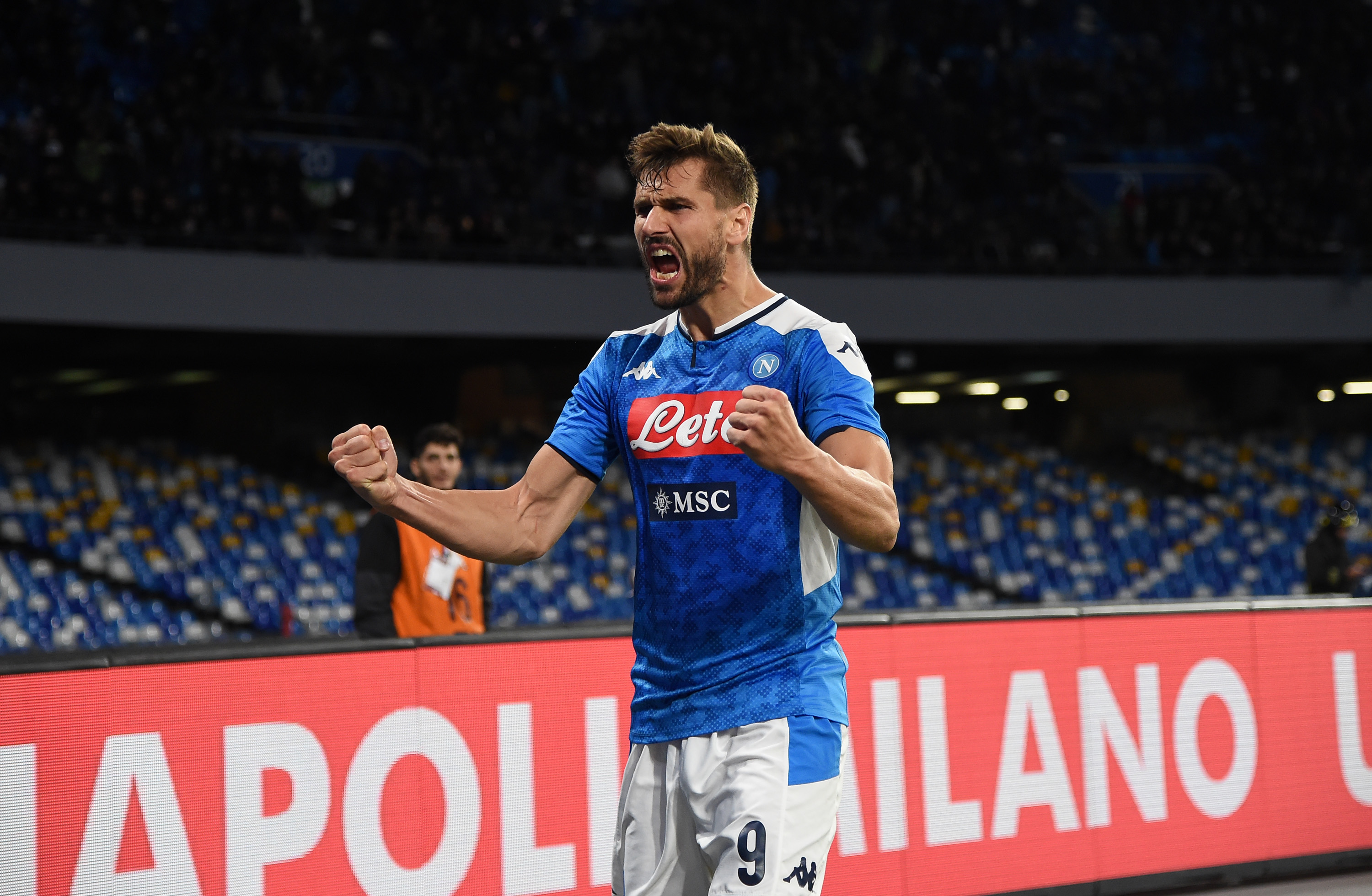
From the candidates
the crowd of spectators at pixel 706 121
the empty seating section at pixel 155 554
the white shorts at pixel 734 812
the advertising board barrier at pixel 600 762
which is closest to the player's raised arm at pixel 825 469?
the white shorts at pixel 734 812

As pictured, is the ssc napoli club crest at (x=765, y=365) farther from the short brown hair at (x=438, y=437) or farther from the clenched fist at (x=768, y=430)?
the short brown hair at (x=438, y=437)

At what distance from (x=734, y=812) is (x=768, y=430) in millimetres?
832

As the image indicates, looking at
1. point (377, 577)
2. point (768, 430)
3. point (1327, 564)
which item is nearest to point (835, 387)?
point (768, 430)

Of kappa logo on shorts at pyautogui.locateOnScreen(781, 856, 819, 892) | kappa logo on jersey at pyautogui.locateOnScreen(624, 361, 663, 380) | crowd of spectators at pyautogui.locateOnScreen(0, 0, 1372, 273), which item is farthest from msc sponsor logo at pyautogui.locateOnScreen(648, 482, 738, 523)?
crowd of spectators at pyautogui.locateOnScreen(0, 0, 1372, 273)

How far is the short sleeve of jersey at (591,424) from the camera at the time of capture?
2883 millimetres

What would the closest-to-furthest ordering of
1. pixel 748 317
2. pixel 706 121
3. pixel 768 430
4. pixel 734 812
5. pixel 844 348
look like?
1. pixel 768 430
2. pixel 734 812
3. pixel 844 348
4. pixel 748 317
5. pixel 706 121

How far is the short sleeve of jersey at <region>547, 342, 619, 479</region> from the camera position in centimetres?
288

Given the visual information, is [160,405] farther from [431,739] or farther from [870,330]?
[431,739]

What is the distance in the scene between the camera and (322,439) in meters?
17.8

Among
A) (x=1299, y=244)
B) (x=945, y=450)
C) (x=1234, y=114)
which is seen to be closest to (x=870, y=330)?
(x=945, y=450)

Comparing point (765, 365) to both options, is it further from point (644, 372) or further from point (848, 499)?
point (848, 499)

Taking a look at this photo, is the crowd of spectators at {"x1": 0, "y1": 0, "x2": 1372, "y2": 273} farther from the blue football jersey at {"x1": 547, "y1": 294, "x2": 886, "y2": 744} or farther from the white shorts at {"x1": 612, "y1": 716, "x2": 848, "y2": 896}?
the white shorts at {"x1": 612, "y1": 716, "x2": 848, "y2": 896}

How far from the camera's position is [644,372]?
2824mm

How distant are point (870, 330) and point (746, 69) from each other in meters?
4.89
